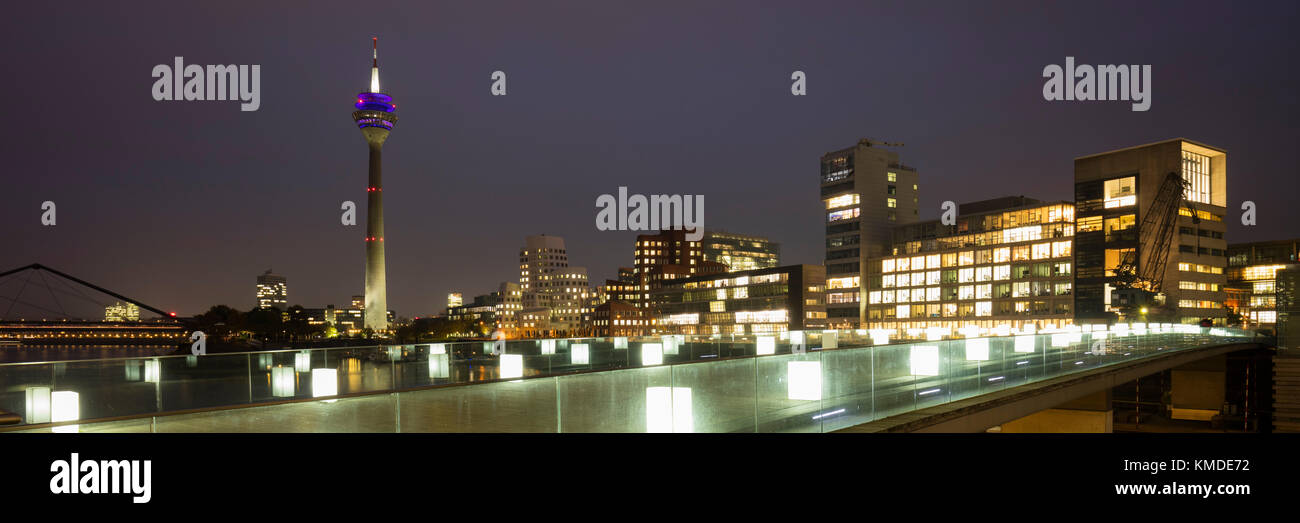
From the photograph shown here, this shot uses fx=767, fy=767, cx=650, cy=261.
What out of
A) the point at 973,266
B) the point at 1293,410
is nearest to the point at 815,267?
the point at 973,266

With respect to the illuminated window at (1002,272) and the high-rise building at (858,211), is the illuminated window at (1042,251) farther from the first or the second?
the high-rise building at (858,211)

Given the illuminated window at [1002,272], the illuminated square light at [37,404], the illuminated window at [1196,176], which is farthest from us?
the illuminated window at [1002,272]

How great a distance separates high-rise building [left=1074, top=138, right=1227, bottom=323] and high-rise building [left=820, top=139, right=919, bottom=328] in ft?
109

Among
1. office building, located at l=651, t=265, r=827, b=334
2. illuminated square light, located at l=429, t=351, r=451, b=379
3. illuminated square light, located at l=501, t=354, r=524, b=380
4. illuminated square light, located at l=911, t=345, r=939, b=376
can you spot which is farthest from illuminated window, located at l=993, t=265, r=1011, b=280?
illuminated square light, located at l=911, t=345, r=939, b=376

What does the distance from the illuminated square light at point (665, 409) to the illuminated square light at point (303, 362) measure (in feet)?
49.0

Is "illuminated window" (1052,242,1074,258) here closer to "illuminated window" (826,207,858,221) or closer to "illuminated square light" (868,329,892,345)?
"illuminated window" (826,207,858,221)

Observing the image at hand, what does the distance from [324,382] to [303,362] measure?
1.91 m

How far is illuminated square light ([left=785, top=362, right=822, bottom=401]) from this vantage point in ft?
41.2

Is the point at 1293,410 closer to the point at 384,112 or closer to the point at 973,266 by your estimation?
the point at 973,266

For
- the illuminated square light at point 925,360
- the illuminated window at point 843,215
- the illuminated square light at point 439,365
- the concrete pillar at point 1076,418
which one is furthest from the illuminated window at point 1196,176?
the illuminated square light at point 439,365

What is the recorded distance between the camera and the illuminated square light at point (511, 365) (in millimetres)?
26844

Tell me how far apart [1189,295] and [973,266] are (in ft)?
97.5
